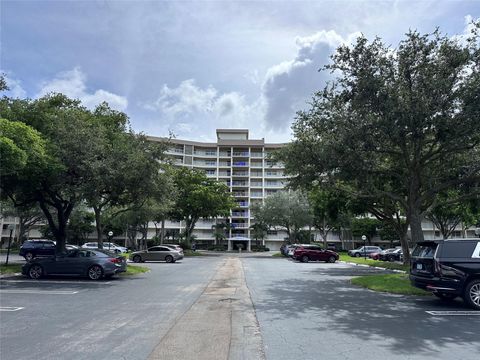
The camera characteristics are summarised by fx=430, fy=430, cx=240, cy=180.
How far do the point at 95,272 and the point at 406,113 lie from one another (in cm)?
1414

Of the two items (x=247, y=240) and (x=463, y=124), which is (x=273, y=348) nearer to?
(x=463, y=124)

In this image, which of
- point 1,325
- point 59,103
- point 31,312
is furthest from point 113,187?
point 1,325

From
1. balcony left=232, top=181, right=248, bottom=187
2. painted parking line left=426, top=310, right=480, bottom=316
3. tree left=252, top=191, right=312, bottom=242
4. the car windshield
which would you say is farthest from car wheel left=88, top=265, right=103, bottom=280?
balcony left=232, top=181, right=248, bottom=187

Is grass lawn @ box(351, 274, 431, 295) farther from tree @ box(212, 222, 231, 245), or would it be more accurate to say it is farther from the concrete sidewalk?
tree @ box(212, 222, 231, 245)

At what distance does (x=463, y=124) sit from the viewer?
1461cm

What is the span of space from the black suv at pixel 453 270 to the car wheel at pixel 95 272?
42.3ft

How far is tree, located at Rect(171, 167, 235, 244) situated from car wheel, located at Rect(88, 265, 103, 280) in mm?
32955

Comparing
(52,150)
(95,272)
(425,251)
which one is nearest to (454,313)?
(425,251)

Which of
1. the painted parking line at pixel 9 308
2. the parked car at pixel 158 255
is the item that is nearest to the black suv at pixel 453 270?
the painted parking line at pixel 9 308

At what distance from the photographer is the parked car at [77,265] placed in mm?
18703

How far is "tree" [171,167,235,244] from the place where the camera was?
53031 millimetres

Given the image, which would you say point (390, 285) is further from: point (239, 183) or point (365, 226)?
point (239, 183)

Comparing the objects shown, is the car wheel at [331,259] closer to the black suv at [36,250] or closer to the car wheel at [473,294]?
the black suv at [36,250]

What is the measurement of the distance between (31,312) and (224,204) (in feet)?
152
